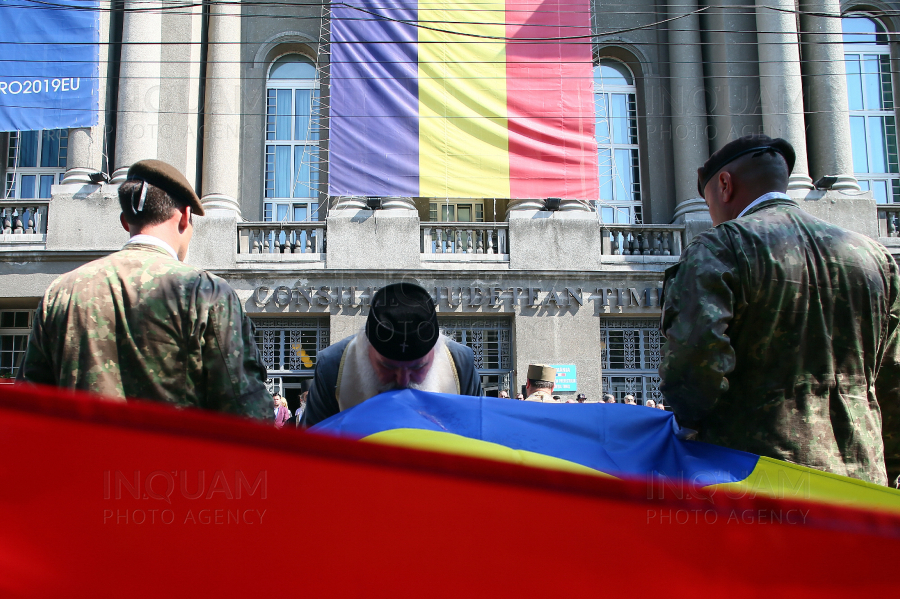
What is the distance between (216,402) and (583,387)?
41.2 feet

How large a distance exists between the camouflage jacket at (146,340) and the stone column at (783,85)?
15736 mm

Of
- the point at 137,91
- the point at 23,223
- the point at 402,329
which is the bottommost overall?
the point at 402,329

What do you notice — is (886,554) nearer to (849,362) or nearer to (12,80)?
(849,362)

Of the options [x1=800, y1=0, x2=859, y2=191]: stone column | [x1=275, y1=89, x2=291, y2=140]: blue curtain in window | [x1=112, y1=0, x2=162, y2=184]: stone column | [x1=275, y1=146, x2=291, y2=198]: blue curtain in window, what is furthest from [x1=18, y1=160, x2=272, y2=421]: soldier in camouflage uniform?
[x1=800, y1=0, x2=859, y2=191]: stone column

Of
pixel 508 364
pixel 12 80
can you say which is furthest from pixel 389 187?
pixel 12 80

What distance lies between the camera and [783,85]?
15.5 m

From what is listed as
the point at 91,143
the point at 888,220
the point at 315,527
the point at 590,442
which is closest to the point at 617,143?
the point at 888,220

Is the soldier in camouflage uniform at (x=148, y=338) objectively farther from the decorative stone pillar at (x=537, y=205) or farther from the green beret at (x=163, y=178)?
the decorative stone pillar at (x=537, y=205)

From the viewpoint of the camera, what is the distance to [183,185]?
265 cm

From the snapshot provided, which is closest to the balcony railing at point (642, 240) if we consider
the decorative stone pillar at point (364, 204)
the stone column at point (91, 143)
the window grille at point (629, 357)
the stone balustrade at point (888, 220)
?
the window grille at point (629, 357)

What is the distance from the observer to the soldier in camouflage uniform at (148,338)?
7.50 ft

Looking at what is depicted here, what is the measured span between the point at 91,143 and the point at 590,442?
1575 cm

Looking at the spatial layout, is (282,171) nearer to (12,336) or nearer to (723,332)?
(12,336)

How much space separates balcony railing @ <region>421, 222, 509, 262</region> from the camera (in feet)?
48.5
